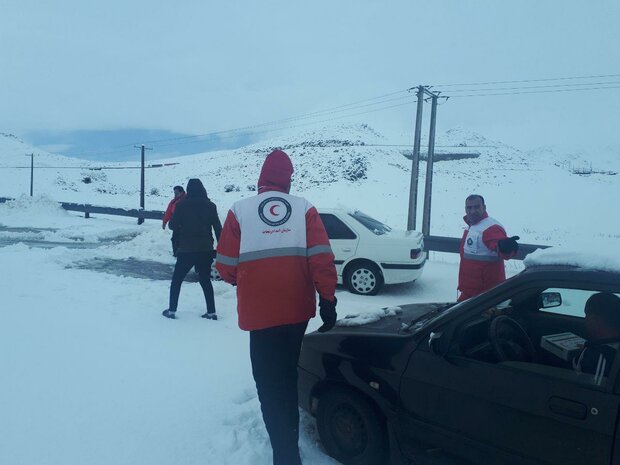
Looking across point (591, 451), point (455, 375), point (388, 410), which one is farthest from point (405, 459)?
point (591, 451)

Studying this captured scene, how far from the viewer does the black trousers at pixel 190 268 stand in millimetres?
5969

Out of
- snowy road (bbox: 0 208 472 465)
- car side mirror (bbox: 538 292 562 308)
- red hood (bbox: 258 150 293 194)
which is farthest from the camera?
car side mirror (bbox: 538 292 562 308)

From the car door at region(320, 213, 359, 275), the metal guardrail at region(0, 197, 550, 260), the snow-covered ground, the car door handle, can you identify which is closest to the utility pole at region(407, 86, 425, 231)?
the snow-covered ground

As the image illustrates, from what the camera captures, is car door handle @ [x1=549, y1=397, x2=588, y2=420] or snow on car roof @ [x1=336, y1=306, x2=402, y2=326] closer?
car door handle @ [x1=549, y1=397, x2=588, y2=420]

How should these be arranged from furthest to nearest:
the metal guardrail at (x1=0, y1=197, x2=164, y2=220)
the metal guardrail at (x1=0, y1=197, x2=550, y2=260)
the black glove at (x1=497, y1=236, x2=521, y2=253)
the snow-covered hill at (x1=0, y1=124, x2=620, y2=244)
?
the snow-covered hill at (x1=0, y1=124, x2=620, y2=244)
the metal guardrail at (x1=0, y1=197, x2=164, y2=220)
the metal guardrail at (x1=0, y1=197, x2=550, y2=260)
the black glove at (x1=497, y1=236, x2=521, y2=253)

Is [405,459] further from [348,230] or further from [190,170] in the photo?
[190,170]

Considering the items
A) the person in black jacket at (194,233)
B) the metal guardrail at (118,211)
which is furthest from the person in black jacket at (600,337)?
the metal guardrail at (118,211)

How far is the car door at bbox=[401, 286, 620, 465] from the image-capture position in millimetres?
2064

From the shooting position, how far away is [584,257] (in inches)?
93.5

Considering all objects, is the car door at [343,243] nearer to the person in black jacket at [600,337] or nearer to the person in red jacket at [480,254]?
the person in red jacket at [480,254]

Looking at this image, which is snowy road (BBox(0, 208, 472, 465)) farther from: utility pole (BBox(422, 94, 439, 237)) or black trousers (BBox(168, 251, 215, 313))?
utility pole (BBox(422, 94, 439, 237))

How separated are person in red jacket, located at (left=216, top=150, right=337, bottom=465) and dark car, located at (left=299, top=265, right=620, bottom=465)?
35cm

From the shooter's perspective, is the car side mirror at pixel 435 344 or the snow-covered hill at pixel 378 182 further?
the snow-covered hill at pixel 378 182

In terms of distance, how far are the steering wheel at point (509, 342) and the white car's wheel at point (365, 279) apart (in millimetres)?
5419
